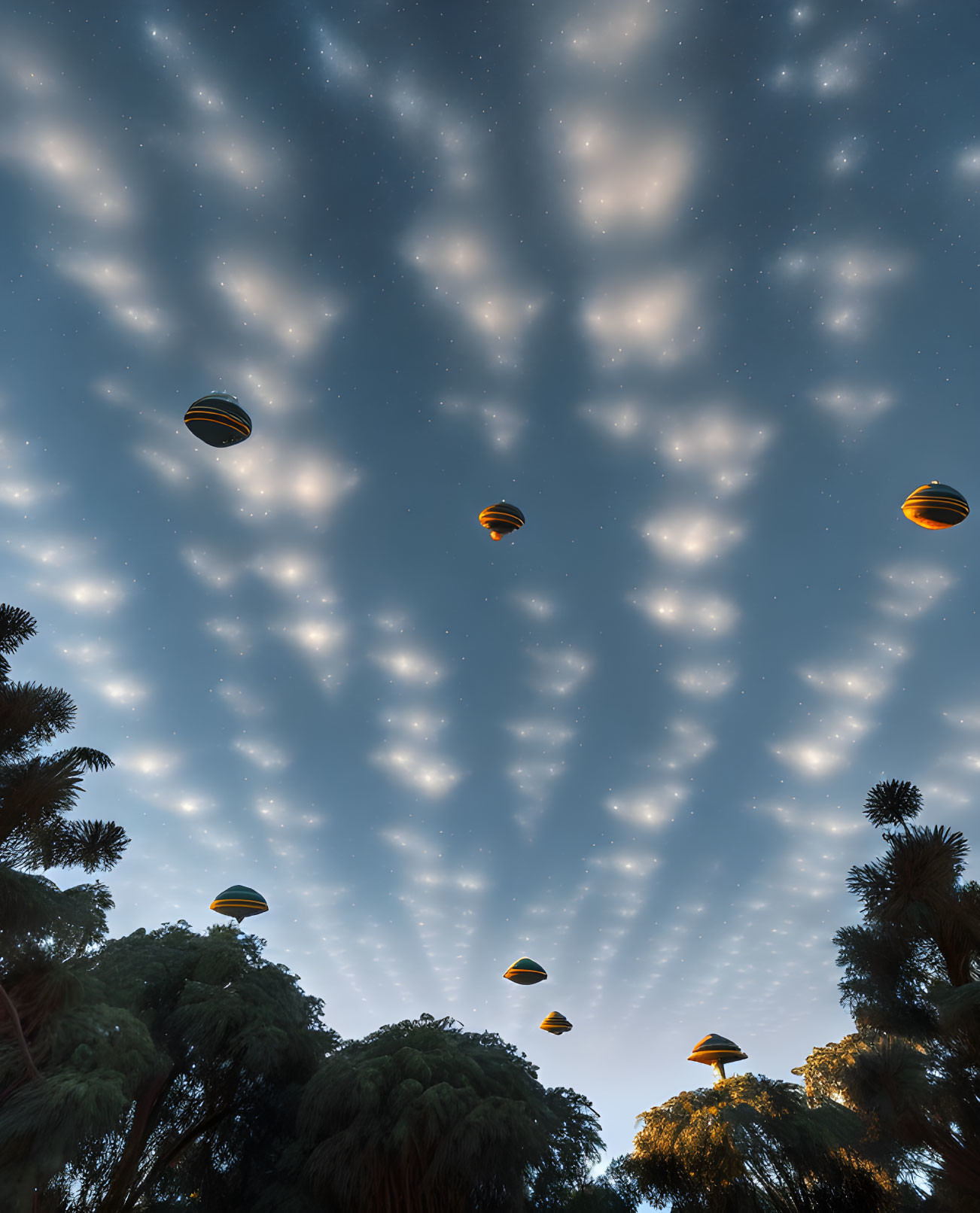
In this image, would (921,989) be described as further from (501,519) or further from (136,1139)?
(136,1139)

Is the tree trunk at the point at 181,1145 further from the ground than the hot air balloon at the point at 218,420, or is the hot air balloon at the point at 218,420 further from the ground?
the hot air balloon at the point at 218,420

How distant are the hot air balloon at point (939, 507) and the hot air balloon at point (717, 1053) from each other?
81.4 feet

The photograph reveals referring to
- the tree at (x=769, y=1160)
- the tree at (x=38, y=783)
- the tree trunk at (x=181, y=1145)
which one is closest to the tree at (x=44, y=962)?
the tree at (x=38, y=783)

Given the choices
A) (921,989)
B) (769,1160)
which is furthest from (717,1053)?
(921,989)

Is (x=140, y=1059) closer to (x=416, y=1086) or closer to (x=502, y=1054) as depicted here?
(x=416, y=1086)

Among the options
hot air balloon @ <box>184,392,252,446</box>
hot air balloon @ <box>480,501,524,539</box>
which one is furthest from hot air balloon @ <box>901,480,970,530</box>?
hot air balloon @ <box>184,392,252,446</box>

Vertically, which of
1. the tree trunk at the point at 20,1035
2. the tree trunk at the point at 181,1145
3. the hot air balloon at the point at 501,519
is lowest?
the tree trunk at the point at 181,1145

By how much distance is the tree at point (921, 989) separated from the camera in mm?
14375

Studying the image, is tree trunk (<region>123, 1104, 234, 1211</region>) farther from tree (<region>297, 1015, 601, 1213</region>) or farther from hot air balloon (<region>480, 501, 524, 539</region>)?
hot air balloon (<region>480, 501, 524, 539</region>)

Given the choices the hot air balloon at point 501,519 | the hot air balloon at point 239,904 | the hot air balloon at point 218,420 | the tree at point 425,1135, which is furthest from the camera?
the hot air balloon at point 239,904

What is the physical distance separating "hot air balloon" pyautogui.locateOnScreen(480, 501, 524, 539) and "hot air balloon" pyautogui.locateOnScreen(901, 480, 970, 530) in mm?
11098

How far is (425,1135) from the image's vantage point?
62.5ft

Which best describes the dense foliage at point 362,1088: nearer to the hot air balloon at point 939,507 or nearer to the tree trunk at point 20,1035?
the tree trunk at point 20,1035

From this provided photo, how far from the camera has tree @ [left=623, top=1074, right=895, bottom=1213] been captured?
23203 millimetres
